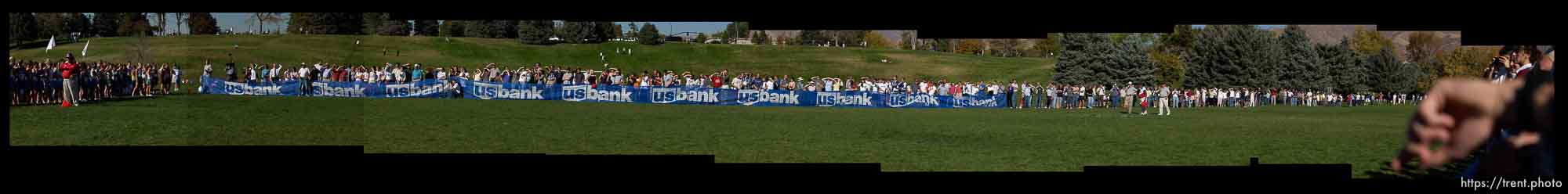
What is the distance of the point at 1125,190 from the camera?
648 cm

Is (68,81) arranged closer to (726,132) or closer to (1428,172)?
(726,132)

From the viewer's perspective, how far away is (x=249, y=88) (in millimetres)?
36156

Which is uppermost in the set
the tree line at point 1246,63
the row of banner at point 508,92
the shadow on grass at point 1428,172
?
the tree line at point 1246,63

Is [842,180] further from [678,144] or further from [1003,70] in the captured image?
[1003,70]

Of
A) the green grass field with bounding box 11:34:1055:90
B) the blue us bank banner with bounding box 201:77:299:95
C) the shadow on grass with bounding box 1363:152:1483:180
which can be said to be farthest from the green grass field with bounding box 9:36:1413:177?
the green grass field with bounding box 11:34:1055:90

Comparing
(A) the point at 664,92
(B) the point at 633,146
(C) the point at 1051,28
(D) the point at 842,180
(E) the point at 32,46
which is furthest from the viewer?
(E) the point at 32,46

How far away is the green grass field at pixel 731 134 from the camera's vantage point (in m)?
15.2

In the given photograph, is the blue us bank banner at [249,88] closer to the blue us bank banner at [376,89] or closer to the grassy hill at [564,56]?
the blue us bank banner at [376,89]

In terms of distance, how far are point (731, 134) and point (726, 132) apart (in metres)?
0.48

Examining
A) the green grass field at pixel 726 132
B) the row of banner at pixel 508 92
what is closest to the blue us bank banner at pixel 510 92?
the row of banner at pixel 508 92

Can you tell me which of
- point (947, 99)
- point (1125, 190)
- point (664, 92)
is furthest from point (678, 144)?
point (947, 99)

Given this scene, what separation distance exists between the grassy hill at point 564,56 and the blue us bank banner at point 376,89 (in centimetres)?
1738

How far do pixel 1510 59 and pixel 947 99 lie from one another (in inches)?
1275

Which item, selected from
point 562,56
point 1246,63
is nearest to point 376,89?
point 562,56
